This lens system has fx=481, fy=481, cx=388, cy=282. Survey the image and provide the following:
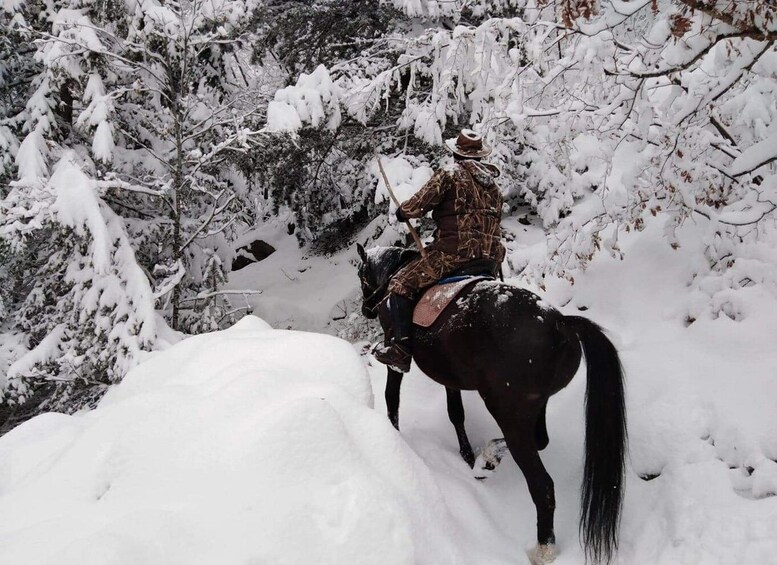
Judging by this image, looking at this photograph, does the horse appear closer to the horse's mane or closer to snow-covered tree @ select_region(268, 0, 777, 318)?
the horse's mane

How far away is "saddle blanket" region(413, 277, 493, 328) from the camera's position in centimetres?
369

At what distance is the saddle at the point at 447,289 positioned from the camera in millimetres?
3705

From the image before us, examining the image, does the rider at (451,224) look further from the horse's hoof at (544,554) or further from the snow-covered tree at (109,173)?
the snow-covered tree at (109,173)

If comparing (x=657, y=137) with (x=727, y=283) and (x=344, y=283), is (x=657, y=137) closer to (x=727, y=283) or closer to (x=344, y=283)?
(x=727, y=283)

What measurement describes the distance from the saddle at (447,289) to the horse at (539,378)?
2.1 inches

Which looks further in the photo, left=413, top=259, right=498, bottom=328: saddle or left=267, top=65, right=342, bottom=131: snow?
left=267, top=65, right=342, bottom=131: snow

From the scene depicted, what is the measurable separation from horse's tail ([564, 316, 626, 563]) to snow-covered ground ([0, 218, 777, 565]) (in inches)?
13.1

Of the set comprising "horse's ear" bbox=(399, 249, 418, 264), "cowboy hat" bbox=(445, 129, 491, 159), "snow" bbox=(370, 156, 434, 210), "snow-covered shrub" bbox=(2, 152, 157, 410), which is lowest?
"snow-covered shrub" bbox=(2, 152, 157, 410)

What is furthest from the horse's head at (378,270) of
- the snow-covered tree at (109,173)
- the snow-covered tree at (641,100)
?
the snow-covered tree at (109,173)

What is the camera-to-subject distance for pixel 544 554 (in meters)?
3.18

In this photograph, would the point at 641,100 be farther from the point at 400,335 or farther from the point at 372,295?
the point at 372,295

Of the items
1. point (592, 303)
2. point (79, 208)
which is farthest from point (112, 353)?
point (592, 303)

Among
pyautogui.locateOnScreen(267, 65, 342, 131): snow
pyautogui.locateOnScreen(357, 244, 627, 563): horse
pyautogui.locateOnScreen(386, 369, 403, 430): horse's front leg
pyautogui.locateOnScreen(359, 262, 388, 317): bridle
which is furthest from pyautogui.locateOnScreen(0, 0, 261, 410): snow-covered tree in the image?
pyautogui.locateOnScreen(357, 244, 627, 563): horse

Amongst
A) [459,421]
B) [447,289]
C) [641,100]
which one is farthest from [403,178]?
[641,100]
